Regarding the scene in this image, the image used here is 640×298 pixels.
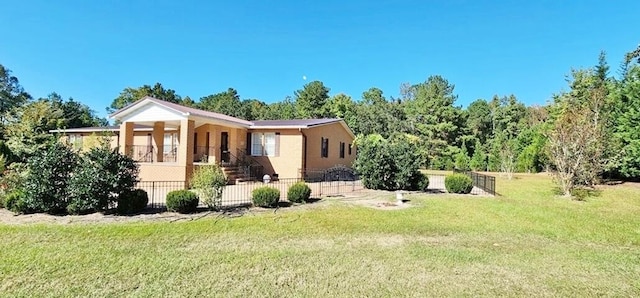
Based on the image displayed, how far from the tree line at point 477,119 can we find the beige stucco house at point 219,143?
3414 mm

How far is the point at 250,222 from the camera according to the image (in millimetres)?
7855

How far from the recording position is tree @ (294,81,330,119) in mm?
41375

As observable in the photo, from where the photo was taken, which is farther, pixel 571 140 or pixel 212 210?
pixel 571 140

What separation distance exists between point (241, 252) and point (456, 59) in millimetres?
24126

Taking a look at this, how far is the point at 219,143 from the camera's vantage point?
17.5 meters

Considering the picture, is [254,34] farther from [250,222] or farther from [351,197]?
[250,222]

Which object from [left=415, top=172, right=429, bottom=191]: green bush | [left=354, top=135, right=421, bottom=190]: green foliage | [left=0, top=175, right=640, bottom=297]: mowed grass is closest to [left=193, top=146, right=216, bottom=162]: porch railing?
[left=354, top=135, right=421, bottom=190]: green foliage

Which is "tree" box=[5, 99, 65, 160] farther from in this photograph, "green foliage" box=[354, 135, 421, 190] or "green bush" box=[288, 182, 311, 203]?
"green foliage" box=[354, 135, 421, 190]

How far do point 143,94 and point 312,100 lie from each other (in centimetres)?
2263

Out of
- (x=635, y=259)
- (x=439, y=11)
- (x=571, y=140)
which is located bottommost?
(x=635, y=259)

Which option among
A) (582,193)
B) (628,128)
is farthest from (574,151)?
(628,128)

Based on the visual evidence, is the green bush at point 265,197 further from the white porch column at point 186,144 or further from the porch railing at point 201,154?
the porch railing at point 201,154

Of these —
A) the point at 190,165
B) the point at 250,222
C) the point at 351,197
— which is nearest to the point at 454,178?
the point at 351,197

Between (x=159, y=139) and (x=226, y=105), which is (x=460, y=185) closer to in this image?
(x=159, y=139)
